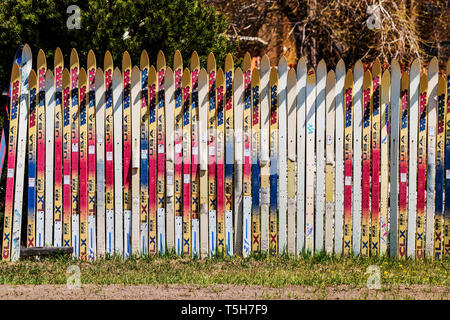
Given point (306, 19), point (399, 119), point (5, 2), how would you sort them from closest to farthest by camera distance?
point (399, 119), point (5, 2), point (306, 19)

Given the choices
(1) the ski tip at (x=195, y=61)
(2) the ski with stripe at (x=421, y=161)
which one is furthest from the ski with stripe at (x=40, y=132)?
(2) the ski with stripe at (x=421, y=161)

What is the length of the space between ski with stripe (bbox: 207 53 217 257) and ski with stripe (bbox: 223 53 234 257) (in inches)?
4.7

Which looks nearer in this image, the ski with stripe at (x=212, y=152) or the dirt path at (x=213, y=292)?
the dirt path at (x=213, y=292)

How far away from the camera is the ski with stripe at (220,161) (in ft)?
23.3

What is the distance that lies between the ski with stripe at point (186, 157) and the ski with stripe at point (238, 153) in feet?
1.48

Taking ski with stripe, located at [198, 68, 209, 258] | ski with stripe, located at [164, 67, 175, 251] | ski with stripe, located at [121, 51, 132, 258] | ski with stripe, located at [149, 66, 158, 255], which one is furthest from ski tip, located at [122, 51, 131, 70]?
ski with stripe, located at [198, 68, 209, 258]

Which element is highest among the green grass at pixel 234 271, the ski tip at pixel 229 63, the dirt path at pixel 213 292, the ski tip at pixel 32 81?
the ski tip at pixel 229 63

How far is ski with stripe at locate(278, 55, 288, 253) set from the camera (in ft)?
23.3

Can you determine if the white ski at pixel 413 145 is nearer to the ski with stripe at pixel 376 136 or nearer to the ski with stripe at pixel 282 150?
the ski with stripe at pixel 376 136

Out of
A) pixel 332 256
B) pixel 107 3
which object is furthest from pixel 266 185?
pixel 107 3

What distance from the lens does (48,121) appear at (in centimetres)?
713

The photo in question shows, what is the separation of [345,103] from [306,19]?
552cm

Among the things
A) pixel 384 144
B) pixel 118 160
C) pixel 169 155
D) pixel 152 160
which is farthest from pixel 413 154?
pixel 118 160

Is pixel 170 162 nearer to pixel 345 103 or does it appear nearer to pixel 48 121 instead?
pixel 48 121
